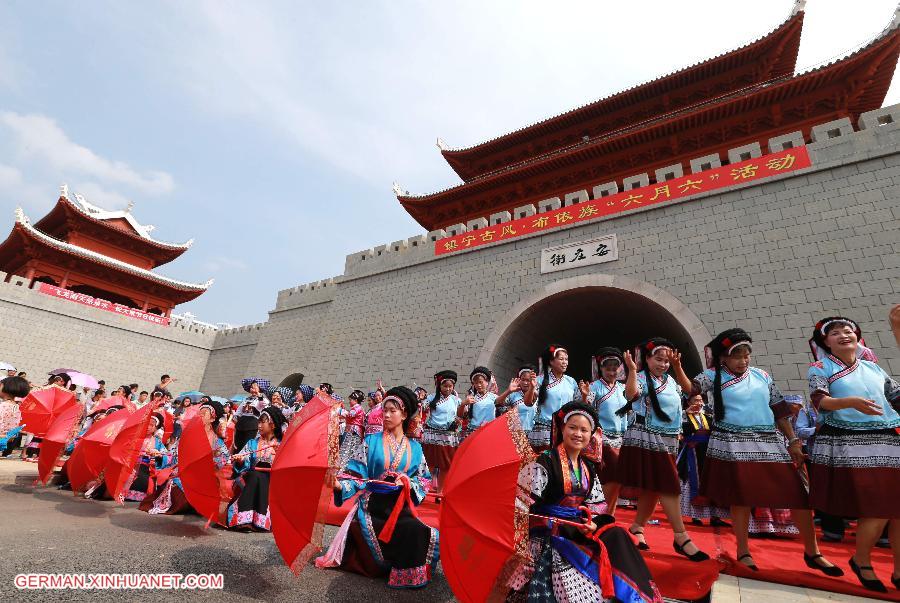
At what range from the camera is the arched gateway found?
8.96 m

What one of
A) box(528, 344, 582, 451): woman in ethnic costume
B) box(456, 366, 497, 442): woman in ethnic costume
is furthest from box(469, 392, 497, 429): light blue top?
box(528, 344, 582, 451): woman in ethnic costume

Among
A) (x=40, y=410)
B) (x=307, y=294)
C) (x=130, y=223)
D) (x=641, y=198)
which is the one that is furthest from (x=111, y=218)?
(x=641, y=198)

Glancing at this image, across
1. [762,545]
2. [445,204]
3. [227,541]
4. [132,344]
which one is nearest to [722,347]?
[762,545]

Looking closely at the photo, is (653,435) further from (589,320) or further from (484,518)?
(589,320)

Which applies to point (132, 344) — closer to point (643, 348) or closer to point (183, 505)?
point (183, 505)

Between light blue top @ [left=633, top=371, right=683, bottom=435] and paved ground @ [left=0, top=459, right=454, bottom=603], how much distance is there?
207 cm

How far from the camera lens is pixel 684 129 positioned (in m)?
10.9

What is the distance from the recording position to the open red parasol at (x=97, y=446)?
496 centimetres

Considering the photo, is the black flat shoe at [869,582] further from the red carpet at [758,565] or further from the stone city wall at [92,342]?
the stone city wall at [92,342]

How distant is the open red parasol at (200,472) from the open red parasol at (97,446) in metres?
1.78

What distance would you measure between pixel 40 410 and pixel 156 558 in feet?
18.3

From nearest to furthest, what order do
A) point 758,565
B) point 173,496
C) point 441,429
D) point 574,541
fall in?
point 574,541, point 758,565, point 173,496, point 441,429

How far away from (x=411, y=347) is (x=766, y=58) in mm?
12284

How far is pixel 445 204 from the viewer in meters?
14.3
